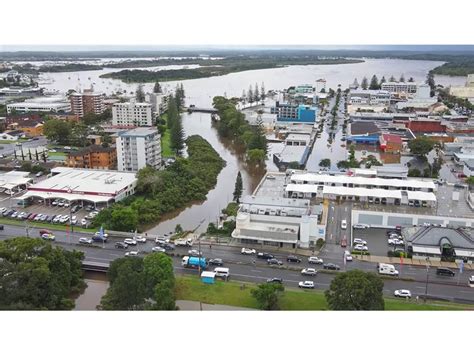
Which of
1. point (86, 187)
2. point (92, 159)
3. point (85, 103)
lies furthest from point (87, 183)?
point (85, 103)

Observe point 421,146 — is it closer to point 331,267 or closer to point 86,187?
point 331,267

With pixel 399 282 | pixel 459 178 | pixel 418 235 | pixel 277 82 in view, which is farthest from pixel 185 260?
pixel 277 82

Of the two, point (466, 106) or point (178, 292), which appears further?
point (466, 106)

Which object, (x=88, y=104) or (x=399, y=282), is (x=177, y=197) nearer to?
(x=399, y=282)

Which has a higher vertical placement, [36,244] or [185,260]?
[36,244]

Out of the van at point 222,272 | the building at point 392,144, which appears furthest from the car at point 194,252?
the building at point 392,144
